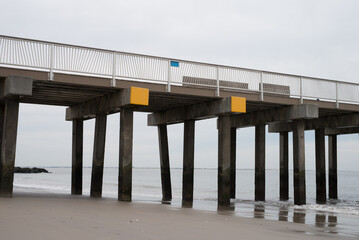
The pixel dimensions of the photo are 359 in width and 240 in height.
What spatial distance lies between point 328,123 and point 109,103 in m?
14.4

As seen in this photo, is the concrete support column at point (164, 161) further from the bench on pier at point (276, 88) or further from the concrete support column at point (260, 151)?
the bench on pier at point (276, 88)

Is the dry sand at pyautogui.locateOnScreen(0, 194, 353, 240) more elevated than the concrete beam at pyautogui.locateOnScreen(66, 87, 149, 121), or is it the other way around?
the concrete beam at pyautogui.locateOnScreen(66, 87, 149, 121)

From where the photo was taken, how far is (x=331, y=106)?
24.3m

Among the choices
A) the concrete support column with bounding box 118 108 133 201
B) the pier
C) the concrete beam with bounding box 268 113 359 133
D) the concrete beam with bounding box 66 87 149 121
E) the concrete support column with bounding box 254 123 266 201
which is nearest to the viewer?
the pier

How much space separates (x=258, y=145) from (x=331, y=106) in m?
4.59

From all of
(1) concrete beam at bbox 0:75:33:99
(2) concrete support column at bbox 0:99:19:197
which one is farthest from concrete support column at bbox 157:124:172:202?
(1) concrete beam at bbox 0:75:33:99

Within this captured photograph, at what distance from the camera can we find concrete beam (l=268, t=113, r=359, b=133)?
86.6 ft

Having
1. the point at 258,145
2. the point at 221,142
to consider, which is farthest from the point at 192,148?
the point at 258,145

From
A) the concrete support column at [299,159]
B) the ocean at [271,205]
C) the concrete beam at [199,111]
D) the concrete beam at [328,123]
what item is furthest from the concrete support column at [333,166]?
the concrete beam at [199,111]

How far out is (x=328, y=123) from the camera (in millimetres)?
27781

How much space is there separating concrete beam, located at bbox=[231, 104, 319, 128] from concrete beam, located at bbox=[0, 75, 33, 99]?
12940 mm

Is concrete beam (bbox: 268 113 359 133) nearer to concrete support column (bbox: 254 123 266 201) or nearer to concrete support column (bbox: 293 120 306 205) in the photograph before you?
concrete support column (bbox: 254 123 266 201)

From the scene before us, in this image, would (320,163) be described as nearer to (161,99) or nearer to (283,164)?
(283,164)

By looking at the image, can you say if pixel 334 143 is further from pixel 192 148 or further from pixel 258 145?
pixel 192 148
